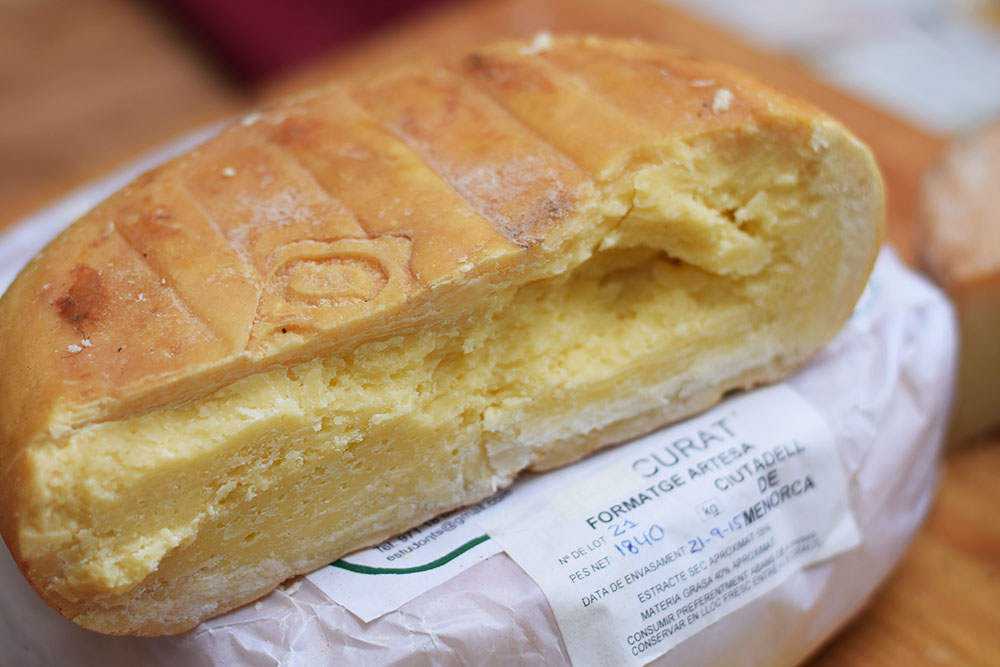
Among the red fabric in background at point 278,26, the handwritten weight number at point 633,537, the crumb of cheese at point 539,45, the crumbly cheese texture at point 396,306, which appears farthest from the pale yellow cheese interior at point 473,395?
the red fabric in background at point 278,26

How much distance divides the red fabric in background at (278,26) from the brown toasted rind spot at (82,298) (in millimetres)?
2046

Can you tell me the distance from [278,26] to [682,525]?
251 cm

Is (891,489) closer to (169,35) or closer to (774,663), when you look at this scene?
(774,663)

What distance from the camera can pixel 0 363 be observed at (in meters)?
1.15

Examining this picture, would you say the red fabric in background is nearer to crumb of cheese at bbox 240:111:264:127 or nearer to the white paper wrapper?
the white paper wrapper

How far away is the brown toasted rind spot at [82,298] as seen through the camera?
3.74 feet

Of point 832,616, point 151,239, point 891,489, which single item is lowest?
point 832,616

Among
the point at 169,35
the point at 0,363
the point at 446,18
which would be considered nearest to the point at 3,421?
the point at 0,363

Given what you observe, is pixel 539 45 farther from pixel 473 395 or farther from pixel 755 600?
pixel 755 600

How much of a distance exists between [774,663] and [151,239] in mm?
993

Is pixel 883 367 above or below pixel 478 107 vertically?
below

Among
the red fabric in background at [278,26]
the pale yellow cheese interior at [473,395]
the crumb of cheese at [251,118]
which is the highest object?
the crumb of cheese at [251,118]

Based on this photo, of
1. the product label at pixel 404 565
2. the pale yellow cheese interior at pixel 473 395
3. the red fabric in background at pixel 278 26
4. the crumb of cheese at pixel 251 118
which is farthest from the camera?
the red fabric in background at pixel 278 26

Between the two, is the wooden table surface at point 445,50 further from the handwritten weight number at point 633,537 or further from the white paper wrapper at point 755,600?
the handwritten weight number at point 633,537
